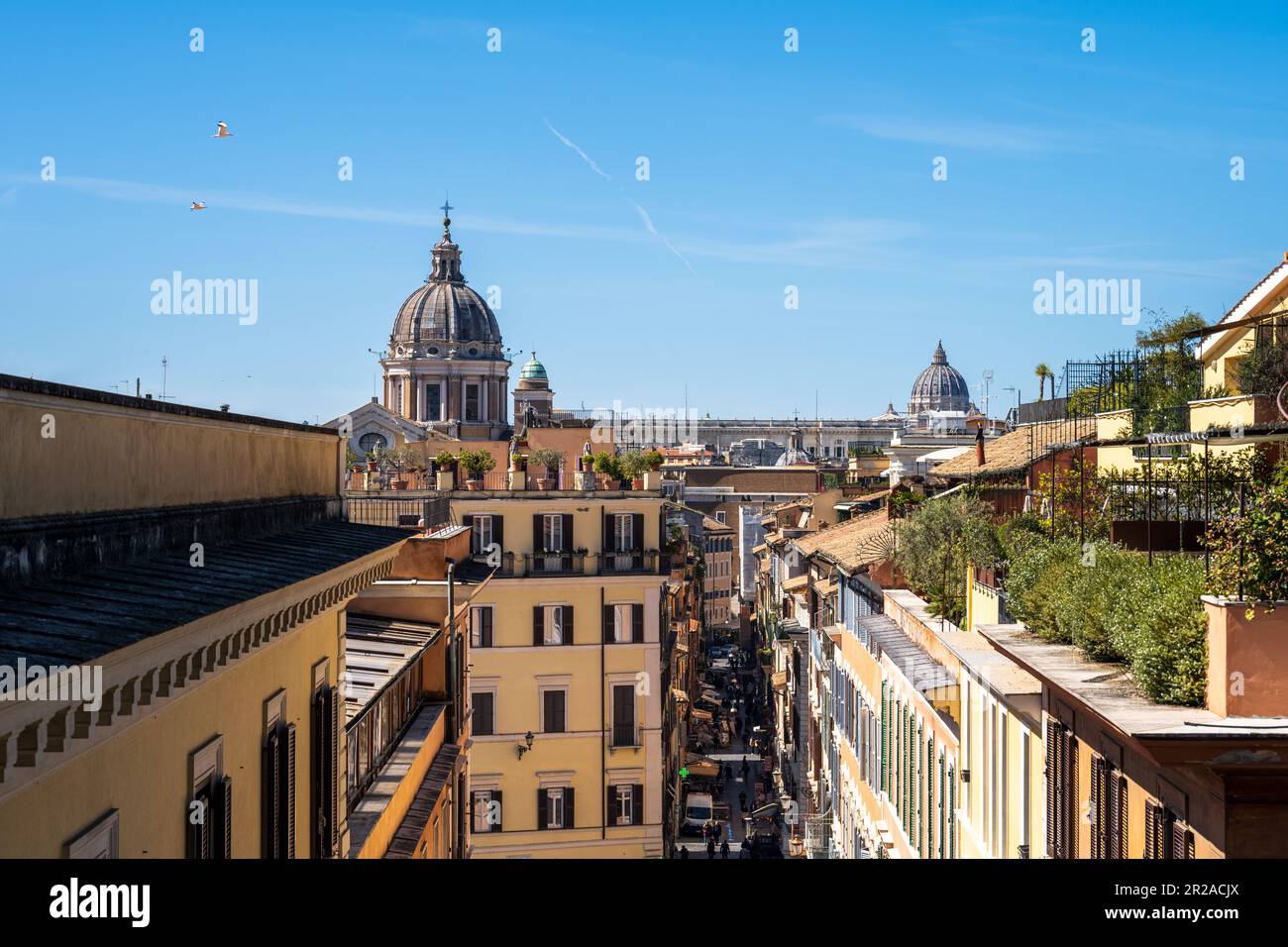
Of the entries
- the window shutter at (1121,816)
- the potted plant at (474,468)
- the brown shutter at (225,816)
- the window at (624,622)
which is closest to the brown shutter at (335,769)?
the brown shutter at (225,816)

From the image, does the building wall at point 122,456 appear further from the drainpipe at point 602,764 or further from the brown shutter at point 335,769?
the drainpipe at point 602,764

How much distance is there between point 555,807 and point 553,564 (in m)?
5.06

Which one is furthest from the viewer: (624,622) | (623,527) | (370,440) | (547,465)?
(370,440)

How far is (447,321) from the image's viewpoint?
10550 cm

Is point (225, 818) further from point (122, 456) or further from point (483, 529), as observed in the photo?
point (483, 529)

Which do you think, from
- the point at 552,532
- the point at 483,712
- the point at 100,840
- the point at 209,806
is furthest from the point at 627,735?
the point at 100,840

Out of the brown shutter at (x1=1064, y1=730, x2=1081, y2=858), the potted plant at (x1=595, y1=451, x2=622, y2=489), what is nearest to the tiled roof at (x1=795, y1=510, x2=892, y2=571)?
the potted plant at (x1=595, y1=451, x2=622, y2=489)

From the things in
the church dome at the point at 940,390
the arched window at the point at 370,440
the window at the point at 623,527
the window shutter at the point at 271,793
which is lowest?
the window shutter at the point at 271,793

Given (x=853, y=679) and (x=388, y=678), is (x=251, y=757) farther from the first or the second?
(x=853, y=679)

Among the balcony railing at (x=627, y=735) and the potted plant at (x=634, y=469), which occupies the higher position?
the potted plant at (x=634, y=469)

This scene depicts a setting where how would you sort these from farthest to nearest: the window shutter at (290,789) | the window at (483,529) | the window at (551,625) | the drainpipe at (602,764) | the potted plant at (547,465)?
the potted plant at (547,465)
the window at (483,529)
the drainpipe at (602,764)
the window at (551,625)
the window shutter at (290,789)

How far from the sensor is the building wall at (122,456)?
535 centimetres

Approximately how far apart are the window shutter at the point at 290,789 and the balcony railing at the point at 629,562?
922 inches
